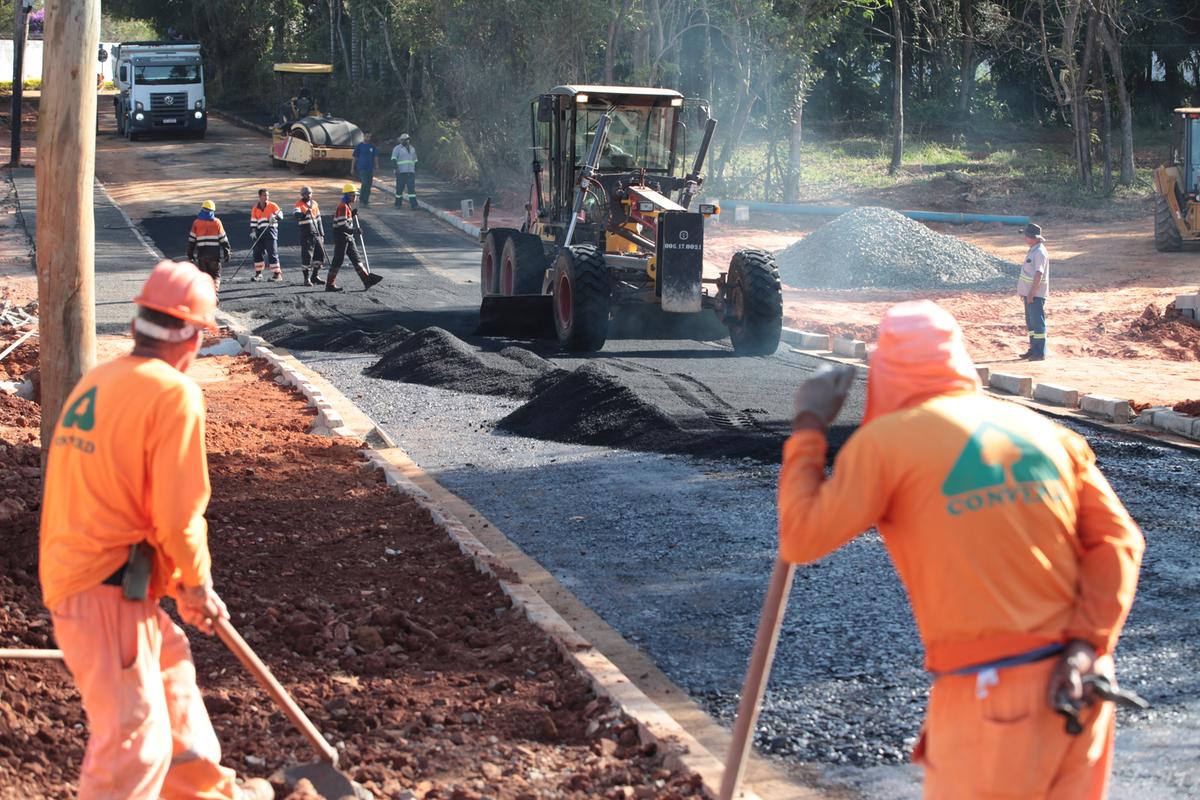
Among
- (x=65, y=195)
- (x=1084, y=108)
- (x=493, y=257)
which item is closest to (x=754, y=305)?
(x=493, y=257)

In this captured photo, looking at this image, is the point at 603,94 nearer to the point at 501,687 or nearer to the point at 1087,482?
the point at 501,687

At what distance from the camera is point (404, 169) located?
32.1 m

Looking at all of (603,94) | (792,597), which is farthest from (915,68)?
(792,597)

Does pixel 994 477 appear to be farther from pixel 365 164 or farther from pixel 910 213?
pixel 365 164

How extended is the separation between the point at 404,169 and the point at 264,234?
9.92 m

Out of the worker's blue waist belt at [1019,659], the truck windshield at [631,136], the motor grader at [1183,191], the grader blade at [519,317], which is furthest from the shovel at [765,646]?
the motor grader at [1183,191]

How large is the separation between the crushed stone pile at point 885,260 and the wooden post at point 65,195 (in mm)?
17630

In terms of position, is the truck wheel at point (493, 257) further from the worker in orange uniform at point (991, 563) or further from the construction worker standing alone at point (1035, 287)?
the worker in orange uniform at point (991, 563)

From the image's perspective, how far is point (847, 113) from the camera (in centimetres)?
5003

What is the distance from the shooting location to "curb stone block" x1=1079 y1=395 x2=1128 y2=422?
12469 millimetres

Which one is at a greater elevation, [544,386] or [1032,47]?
[1032,47]

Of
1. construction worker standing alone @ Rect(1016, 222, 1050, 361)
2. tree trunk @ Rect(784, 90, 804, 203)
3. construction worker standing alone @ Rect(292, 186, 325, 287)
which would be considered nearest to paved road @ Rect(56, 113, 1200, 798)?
construction worker standing alone @ Rect(1016, 222, 1050, 361)

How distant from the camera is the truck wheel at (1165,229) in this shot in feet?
84.8

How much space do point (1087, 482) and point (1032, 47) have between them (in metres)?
41.2
